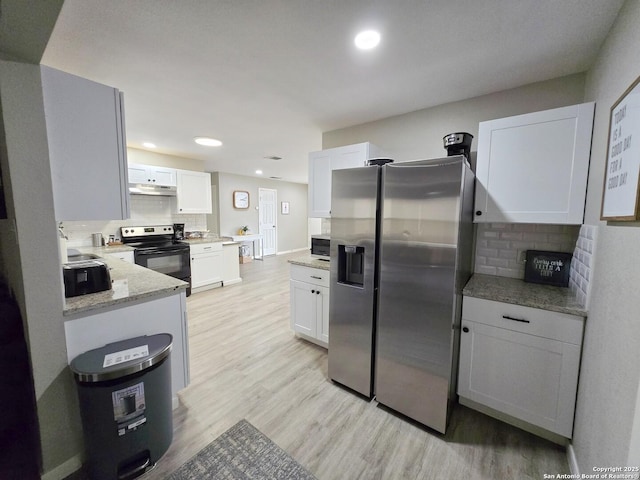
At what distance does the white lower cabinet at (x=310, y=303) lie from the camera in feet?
8.20

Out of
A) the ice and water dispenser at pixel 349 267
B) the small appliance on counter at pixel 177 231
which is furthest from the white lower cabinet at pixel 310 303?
the small appliance on counter at pixel 177 231

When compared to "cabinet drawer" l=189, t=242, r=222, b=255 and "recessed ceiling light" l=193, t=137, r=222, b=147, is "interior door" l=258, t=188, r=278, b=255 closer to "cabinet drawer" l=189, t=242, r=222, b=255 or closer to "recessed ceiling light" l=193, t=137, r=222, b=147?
"cabinet drawer" l=189, t=242, r=222, b=255

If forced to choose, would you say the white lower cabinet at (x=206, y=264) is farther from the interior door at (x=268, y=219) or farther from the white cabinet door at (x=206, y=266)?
the interior door at (x=268, y=219)

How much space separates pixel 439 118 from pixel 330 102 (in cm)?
104

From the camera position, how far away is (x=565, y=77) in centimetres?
185

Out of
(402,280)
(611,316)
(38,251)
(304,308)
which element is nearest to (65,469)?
(38,251)

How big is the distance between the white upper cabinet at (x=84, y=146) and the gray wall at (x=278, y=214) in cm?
530

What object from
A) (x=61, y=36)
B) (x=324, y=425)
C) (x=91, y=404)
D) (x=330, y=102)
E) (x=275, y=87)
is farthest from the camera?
(x=330, y=102)

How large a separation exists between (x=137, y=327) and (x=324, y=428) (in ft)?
4.51

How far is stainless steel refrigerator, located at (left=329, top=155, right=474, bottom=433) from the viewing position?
154 centimetres

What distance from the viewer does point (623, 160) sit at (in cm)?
108

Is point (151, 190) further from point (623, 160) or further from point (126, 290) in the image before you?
point (623, 160)

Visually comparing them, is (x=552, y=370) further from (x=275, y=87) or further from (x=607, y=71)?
(x=275, y=87)

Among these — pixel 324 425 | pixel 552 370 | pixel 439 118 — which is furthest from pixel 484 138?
pixel 324 425
